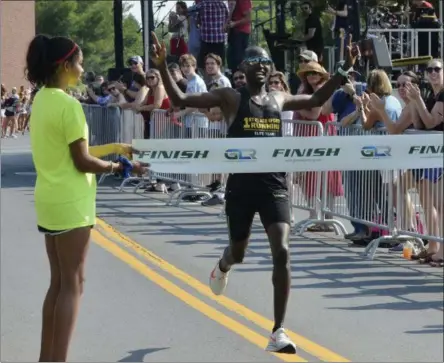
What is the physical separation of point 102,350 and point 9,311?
1547 mm

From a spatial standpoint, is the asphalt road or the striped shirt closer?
the asphalt road

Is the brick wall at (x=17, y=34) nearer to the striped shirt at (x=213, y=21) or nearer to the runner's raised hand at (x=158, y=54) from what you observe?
the striped shirt at (x=213, y=21)

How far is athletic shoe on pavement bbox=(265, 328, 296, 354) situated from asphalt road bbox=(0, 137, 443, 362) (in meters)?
0.44

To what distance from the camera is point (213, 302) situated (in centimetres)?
952

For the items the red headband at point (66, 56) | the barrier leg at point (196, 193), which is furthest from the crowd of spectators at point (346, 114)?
the red headband at point (66, 56)

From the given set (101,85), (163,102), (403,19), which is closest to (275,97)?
(163,102)

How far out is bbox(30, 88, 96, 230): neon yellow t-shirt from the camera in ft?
20.5

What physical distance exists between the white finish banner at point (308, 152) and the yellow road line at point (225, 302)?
1914 mm

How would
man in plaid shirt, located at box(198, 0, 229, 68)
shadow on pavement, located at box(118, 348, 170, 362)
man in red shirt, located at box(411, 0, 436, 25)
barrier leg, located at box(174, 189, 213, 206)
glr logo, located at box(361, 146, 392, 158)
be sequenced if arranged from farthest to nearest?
1. man in red shirt, located at box(411, 0, 436, 25)
2. man in plaid shirt, located at box(198, 0, 229, 68)
3. barrier leg, located at box(174, 189, 213, 206)
4. shadow on pavement, located at box(118, 348, 170, 362)
5. glr logo, located at box(361, 146, 392, 158)

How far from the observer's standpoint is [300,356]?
7695 mm

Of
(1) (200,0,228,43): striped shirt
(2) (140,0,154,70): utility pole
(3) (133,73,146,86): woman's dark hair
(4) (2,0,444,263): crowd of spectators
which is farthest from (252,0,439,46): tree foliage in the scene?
(3) (133,73,146,86): woman's dark hair

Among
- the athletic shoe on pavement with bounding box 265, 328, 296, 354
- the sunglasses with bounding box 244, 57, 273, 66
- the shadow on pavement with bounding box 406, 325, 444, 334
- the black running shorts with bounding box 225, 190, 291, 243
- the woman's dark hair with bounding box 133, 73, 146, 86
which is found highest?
the sunglasses with bounding box 244, 57, 273, 66

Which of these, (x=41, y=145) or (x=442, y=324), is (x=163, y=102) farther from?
(x=41, y=145)

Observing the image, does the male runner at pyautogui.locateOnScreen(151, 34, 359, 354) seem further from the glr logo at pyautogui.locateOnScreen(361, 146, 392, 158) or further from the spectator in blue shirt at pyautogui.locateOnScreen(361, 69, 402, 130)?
the spectator in blue shirt at pyautogui.locateOnScreen(361, 69, 402, 130)
